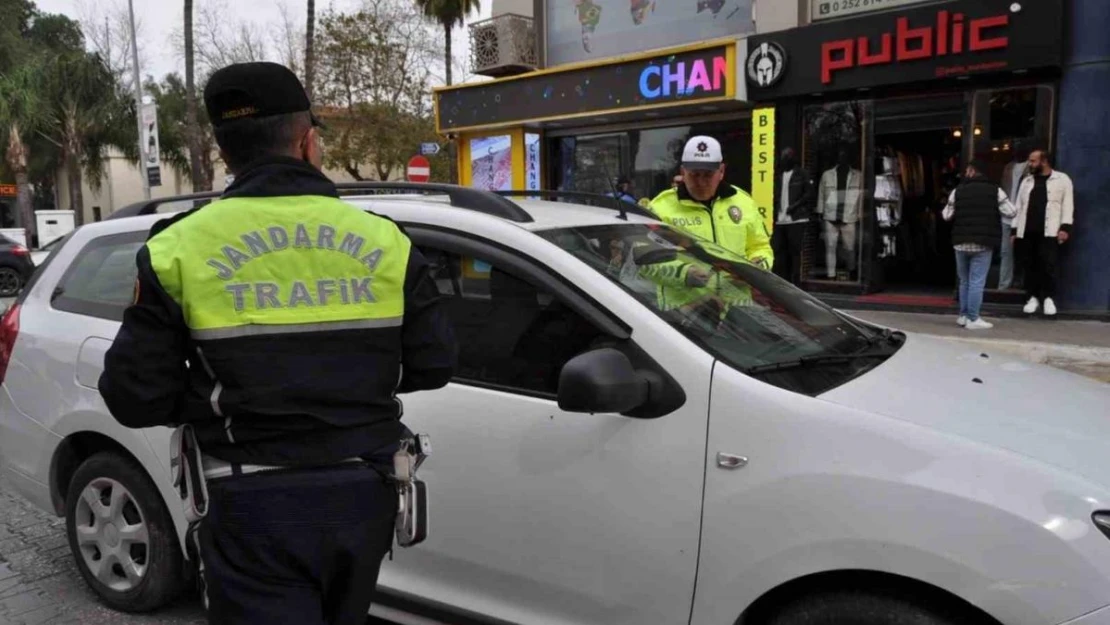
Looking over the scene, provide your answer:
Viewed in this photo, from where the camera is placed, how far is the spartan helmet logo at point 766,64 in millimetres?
11352

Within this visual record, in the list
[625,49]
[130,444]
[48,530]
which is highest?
[625,49]

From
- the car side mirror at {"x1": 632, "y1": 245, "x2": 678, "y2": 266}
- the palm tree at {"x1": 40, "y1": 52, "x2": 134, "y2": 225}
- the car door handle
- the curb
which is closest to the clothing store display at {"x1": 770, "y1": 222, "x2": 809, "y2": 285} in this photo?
the curb

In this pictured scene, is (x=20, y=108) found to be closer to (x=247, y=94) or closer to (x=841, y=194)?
(x=841, y=194)

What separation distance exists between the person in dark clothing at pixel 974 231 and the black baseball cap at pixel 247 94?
8.60 metres

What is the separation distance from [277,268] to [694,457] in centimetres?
116

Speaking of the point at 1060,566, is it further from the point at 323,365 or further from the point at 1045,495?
the point at 323,365

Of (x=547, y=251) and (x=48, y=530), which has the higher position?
(x=547, y=251)

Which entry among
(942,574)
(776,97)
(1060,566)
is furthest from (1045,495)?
(776,97)

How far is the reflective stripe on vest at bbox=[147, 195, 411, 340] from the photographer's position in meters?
1.66

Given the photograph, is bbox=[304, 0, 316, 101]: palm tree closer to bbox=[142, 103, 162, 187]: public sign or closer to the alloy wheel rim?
bbox=[142, 103, 162, 187]: public sign

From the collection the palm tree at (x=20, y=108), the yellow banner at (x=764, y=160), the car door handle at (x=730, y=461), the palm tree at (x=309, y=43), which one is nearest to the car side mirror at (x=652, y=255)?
the car door handle at (x=730, y=461)

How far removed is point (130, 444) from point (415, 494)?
177cm

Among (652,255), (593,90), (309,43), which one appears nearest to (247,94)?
(652,255)

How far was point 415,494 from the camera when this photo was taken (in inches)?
75.0
